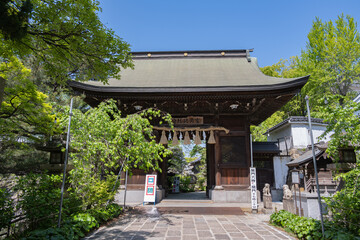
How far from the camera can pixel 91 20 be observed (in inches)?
174

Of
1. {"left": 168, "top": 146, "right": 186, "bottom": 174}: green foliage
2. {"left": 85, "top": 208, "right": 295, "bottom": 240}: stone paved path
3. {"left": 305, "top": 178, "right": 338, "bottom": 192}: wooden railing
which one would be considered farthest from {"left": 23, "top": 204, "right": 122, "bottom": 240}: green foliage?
{"left": 168, "top": 146, "right": 186, "bottom": 174}: green foliage

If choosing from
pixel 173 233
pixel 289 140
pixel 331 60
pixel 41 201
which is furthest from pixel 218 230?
pixel 331 60

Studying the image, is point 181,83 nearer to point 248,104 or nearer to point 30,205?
point 248,104

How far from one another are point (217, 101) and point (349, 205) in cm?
680

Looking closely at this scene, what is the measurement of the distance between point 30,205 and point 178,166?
21.1 metres

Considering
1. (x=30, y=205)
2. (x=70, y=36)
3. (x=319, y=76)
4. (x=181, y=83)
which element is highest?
(x=319, y=76)

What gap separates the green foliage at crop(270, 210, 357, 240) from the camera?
4.24 metres

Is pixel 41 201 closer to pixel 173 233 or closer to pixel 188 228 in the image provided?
pixel 173 233

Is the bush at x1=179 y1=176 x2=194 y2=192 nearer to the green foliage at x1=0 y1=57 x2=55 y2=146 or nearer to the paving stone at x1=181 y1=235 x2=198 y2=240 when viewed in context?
the green foliage at x1=0 y1=57 x2=55 y2=146

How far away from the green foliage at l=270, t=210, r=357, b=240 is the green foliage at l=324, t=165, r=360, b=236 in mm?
190

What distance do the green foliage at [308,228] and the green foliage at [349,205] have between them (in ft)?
0.62

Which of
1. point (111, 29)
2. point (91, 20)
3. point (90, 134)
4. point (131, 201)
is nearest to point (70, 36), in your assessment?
point (91, 20)

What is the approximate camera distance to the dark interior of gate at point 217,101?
9531 mm

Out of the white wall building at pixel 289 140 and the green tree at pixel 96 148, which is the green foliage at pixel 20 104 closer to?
the green tree at pixel 96 148
